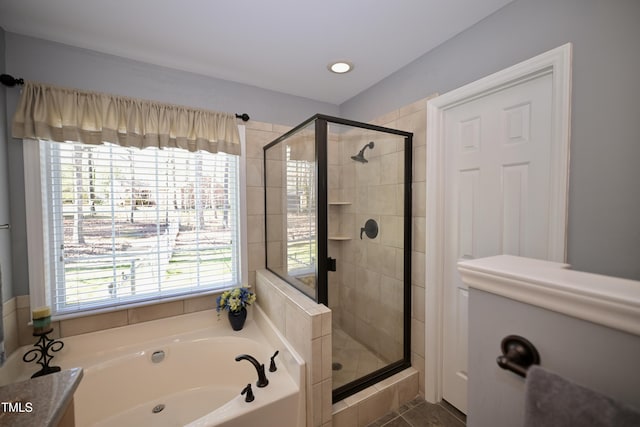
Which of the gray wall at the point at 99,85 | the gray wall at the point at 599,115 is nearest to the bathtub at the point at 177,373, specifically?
the gray wall at the point at 99,85

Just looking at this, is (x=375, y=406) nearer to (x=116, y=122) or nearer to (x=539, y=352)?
(x=539, y=352)

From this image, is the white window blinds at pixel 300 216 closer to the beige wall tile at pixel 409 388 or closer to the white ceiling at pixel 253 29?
the white ceiling at pixel 253 29

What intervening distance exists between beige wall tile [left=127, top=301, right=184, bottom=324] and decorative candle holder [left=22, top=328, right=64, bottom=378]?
382 mm

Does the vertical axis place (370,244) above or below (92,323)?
above

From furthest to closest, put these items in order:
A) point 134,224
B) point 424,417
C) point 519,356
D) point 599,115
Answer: point 134,224, point 424,417, point 599,115, point 519,356

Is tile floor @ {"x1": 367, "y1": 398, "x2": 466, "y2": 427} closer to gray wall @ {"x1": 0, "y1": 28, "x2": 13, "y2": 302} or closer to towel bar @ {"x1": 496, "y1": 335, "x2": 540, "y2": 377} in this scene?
towel bar @ {"x1": 496, "y1": 335, "x2": 540, "y2": 377}

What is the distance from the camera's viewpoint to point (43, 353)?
4.75ft

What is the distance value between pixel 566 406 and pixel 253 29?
1.99 m

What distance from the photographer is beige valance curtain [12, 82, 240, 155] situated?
1.49 m

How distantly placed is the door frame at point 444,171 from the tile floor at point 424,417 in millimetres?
62

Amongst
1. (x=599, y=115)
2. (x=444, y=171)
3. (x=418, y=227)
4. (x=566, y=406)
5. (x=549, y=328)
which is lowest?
(x=566, y=406)

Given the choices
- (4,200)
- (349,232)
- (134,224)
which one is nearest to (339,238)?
(349,232)

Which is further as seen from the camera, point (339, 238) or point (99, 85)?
point (339, 238)

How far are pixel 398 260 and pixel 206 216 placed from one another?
1.57 metres
